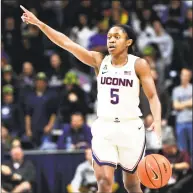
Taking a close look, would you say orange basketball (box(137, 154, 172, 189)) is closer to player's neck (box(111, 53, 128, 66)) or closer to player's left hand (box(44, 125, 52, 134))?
player's neck (box(111, 53, 128, 66))

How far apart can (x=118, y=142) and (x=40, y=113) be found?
7.11m

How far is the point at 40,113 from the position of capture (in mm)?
15383

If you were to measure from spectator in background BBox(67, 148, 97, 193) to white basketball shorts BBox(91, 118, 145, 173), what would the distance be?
4.93 metres

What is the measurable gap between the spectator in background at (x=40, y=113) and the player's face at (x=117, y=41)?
683cm

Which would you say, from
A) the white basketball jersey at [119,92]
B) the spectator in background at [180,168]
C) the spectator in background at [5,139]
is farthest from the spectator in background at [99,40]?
the white basketball jersey at [119,92]

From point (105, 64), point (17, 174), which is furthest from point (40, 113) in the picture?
point (105, 64)

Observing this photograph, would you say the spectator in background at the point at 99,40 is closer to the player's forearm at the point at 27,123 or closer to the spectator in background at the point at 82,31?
the spectator in background at the point at 82,31

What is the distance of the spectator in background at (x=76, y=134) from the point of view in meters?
14.1

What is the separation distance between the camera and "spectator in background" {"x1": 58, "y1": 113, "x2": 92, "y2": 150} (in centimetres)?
1410

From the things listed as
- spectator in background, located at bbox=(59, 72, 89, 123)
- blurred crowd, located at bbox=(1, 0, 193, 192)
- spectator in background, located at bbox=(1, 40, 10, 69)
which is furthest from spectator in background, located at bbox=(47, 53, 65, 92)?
spectator in background, located at bbox=(59, 72, 89, 123)

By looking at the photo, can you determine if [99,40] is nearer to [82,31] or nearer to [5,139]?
[82,31]

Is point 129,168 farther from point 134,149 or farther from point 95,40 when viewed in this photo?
point 95,40

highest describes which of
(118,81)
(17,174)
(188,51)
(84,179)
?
(188,51)

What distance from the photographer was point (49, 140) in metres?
15.0
